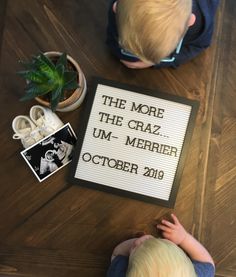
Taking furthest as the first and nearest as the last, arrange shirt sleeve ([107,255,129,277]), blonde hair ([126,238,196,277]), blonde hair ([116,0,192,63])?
shirt sleeve ([107,255,129,277]) < blonde hair ([126,238,196,277]) < blonde hair ([116,0,192,63])

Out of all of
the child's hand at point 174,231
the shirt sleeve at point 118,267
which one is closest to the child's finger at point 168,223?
the child's hand at point 174,231

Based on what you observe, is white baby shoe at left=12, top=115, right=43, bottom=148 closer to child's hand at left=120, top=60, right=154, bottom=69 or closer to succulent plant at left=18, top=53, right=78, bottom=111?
succulent plant at left=18, top=53, right=78, bottom=111

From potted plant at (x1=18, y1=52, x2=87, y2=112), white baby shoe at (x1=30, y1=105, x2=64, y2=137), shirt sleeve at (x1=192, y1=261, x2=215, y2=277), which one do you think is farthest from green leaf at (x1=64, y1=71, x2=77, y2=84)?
shirt sleeve at (x1=192, y1=261, x2=215, y2=277)

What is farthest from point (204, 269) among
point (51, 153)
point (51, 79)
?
point (51, 79)

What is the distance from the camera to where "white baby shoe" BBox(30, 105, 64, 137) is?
92 centimetres

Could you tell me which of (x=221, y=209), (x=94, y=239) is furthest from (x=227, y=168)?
(x=94, y=239)

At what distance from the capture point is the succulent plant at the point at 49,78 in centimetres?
82

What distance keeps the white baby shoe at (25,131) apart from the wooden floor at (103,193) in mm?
49

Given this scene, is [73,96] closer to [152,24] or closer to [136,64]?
[136,64]

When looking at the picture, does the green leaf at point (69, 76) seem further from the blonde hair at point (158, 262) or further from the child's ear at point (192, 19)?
the blonde hair at point (158, 262)

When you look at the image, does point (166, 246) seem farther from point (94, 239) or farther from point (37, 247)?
point (37, 247)

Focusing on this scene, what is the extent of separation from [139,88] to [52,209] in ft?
1.19

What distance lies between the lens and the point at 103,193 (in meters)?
0.95

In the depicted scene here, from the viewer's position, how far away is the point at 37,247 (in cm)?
96
